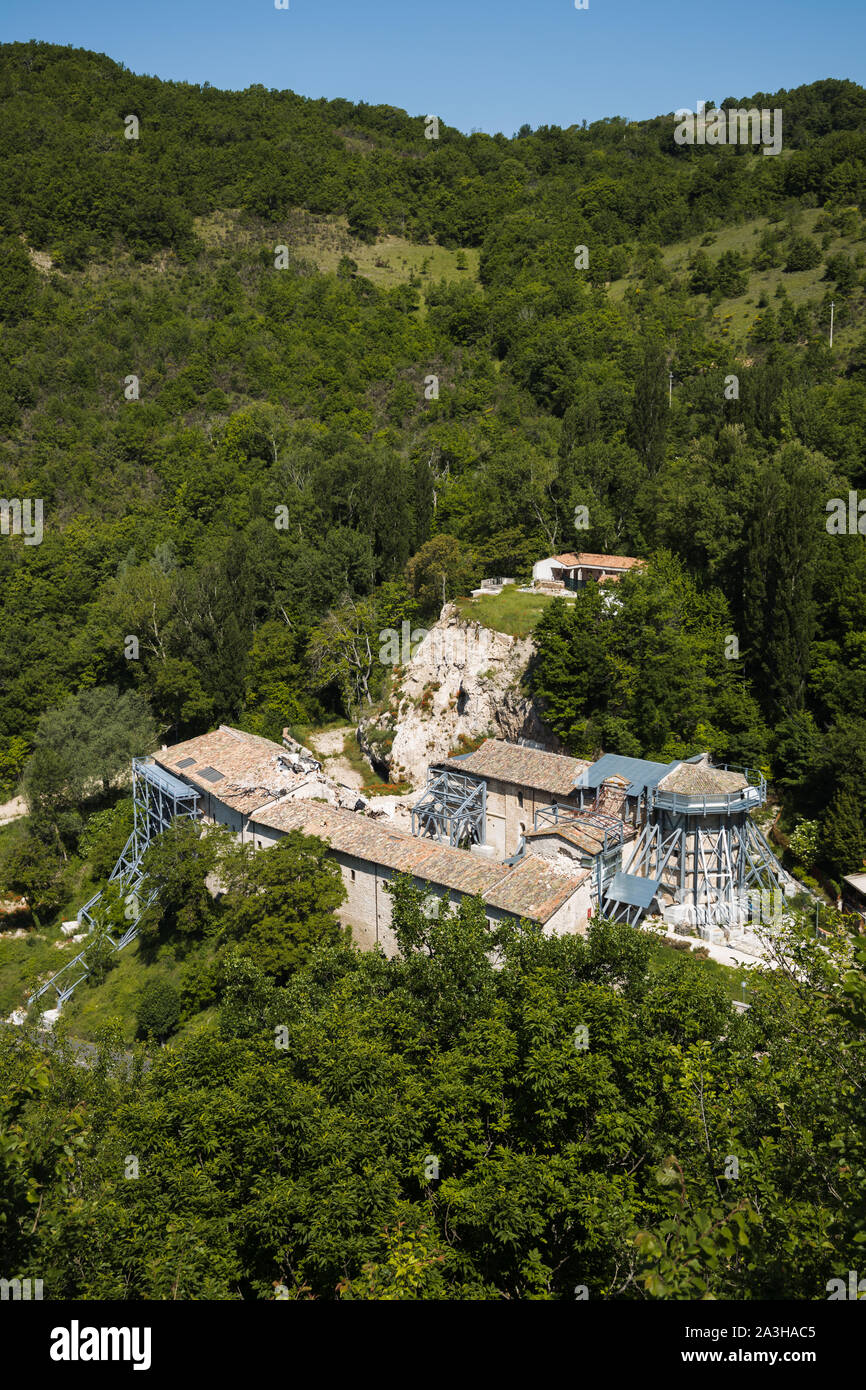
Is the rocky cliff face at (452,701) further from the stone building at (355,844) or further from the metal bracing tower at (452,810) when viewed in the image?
the stone building at (355,844)

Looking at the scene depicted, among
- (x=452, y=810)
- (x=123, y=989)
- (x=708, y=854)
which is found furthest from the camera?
(x=452, y=810)

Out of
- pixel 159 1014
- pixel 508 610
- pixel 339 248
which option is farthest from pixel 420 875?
pixel 339 248

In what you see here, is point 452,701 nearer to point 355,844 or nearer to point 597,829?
point 597,829

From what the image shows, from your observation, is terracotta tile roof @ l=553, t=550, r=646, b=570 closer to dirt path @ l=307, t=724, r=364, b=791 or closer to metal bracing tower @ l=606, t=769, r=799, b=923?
dirt path @ l=307, t=724, r=364, b=791

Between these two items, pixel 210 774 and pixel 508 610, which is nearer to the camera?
pixel 210 774

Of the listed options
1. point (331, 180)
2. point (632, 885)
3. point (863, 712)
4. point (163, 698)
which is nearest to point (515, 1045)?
point (632, 885)

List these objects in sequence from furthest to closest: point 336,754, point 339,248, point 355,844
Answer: point 339,248, point 336,754, point 355,844
